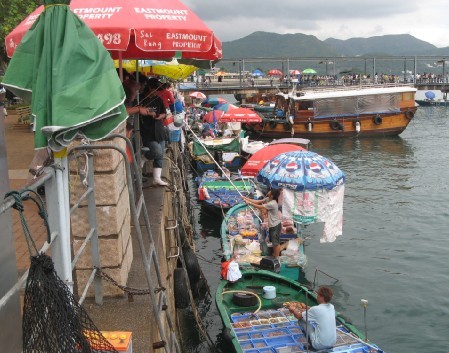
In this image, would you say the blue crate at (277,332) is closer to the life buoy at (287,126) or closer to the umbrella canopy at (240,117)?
the umbrella canopy at (240,117)

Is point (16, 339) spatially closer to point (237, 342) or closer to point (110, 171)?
point (110, 171)

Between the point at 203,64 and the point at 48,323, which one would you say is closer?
the point at 48,323

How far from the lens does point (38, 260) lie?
271 cm

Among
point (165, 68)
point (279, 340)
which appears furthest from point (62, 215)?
point (165, 68)

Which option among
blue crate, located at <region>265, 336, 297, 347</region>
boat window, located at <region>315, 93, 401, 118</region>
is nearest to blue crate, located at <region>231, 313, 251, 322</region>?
blue crate, located at <region>265, 336, 297, 347</region>

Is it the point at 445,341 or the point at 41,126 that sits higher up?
the point at 41,126

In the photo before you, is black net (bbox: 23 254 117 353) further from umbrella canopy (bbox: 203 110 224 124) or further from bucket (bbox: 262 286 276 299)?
umbrella canopy (bbox: 203 110 224 124)

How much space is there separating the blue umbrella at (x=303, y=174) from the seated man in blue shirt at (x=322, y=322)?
3.84 meters

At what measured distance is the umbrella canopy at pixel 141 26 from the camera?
230 inches

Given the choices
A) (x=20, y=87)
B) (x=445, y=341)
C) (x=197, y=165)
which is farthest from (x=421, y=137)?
(x=20, y=87)

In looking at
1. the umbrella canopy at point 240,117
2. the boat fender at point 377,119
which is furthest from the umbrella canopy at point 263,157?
the boat fender at point 377,119

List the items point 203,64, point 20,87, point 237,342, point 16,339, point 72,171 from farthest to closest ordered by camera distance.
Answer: point 203,64
point 237,342
point 72,171
point 20,87
point 16,339

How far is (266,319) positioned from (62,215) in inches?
267

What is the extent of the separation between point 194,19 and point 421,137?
123ft
